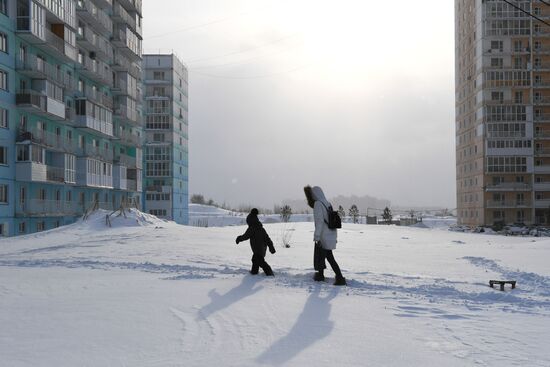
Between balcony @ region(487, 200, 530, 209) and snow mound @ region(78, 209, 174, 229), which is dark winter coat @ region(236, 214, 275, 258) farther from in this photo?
balcony @ region(487, 200, 530, 209)

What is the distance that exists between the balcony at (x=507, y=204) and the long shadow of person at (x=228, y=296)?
2415 inches

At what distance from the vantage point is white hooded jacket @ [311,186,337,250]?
9938 mm

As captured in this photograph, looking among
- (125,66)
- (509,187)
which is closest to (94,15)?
(125,66)

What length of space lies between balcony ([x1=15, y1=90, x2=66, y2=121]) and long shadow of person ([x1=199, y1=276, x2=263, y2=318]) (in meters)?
30.1

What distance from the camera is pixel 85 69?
149ft

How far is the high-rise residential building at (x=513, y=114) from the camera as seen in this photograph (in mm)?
65562

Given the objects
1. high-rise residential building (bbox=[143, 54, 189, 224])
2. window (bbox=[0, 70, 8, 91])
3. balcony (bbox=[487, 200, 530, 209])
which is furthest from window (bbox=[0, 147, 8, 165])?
balcony (bbox=[487, 200, 530, 209])

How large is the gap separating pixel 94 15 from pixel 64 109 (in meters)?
11.5

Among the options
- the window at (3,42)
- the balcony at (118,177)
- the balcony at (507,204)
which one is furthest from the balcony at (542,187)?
the window at (3,42)

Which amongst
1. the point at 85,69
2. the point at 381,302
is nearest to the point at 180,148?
the point at 85,69

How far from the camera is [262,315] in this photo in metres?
7.08

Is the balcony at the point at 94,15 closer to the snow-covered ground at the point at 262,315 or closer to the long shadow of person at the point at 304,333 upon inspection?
the snow-covered ground at the point at 262,315

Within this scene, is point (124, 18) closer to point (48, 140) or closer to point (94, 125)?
point (94, 125)

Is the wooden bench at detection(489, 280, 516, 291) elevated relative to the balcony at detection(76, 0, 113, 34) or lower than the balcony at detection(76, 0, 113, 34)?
lower
